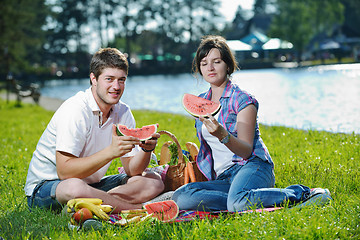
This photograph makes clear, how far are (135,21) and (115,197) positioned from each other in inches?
2149

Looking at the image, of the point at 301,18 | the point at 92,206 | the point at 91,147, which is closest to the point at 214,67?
the point at 91,147

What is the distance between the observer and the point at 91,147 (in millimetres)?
3885

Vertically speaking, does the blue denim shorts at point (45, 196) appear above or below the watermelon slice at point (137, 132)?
below

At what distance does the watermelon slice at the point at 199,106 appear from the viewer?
146 inches

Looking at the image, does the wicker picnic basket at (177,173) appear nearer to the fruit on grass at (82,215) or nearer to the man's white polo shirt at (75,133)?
the man's white polo shirt at (75,133)

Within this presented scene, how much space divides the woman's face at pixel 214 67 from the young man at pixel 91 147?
0.71m

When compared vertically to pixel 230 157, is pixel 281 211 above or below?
below

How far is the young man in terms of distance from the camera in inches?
144

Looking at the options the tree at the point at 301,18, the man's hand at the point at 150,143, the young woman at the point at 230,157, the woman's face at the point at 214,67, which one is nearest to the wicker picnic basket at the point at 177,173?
the young woman at the point at 230,157

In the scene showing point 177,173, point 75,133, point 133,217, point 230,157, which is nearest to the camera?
point 133,217

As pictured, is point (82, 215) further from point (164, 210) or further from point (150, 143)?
point (150, 143)

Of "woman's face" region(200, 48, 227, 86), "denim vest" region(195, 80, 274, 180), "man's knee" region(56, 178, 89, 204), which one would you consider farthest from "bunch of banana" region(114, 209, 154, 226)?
"woman's face" region(200, 48, 227, 86)

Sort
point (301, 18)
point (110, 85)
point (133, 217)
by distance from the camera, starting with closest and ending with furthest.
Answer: point (133, 217)
point (110, 85)
point (301, 18)

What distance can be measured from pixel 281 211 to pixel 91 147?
166 cm
